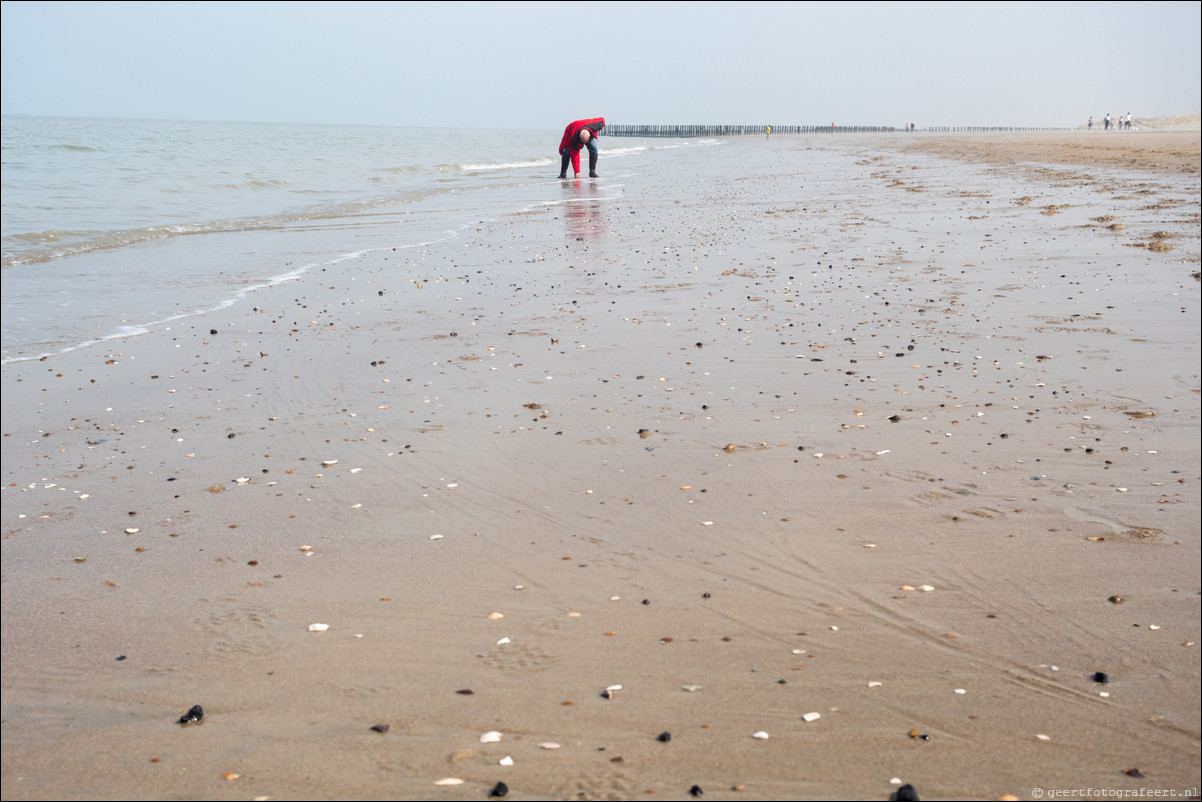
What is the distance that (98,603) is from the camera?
3.31 m

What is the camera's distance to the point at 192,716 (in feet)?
8.55

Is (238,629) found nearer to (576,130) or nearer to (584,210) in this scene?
(584,210)

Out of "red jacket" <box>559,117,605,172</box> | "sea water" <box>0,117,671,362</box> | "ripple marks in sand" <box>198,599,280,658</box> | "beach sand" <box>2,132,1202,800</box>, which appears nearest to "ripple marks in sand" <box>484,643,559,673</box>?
"beach sand" <box>2,132,1202,800</box>

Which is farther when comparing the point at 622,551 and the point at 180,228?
the point at 180,228

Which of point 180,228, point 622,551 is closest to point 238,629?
point 622,551

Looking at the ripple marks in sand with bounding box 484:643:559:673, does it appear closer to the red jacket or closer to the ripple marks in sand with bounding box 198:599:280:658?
the ripple marks in sand with bounding box 198:599:280:658

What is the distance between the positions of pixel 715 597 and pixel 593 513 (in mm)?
894

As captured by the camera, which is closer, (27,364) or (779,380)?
(779,380)

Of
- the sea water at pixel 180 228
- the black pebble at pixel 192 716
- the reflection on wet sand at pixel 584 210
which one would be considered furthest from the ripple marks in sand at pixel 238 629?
the reflection on wet sand at pixel 584 210

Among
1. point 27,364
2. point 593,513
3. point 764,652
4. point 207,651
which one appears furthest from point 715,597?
point 27,364

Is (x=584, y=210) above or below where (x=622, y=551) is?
above

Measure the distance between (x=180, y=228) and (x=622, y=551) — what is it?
1490cm

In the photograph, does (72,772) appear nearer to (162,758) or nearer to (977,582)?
(162,758)

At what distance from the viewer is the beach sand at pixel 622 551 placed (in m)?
2.46
